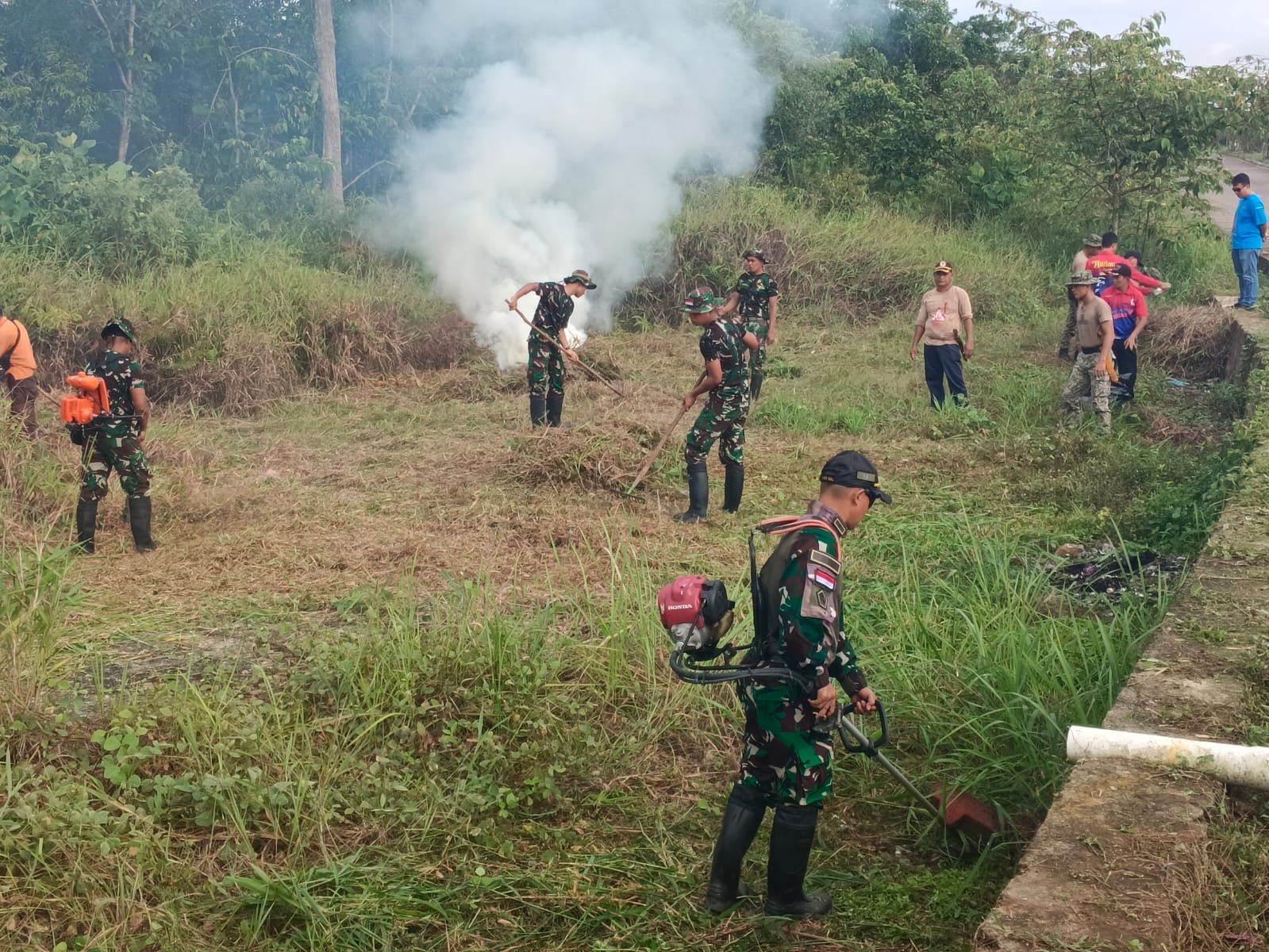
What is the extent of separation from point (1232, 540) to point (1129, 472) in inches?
108

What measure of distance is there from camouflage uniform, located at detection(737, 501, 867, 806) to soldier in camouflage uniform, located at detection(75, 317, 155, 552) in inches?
181

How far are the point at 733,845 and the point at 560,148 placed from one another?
12.7 metres

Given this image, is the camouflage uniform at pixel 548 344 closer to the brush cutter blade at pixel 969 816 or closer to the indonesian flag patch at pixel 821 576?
the brush cutter blade at pixel 969 816

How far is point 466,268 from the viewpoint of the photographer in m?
13.7

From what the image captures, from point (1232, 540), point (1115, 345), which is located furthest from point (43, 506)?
point (1115, 345)

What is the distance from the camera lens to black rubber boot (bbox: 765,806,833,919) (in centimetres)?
339

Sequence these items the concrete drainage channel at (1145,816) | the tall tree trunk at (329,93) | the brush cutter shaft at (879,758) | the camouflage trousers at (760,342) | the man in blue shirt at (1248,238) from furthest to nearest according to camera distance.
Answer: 1. the tall tree trunk at (329,93)
2. the man in blue shirt at (1248,238)
3. the camouflage trousers at (760,342)
4. the brush cutter shaft at (879,758)
5. the concrete drainage channel at (1145,816)

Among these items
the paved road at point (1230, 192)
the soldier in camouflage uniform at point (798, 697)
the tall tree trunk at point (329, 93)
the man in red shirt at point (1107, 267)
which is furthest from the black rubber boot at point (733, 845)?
the paved road at point (1230, 192)

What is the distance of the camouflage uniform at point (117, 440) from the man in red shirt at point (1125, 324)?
25.2 ft

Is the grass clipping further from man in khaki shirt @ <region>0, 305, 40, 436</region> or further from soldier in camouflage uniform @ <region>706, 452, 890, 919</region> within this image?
soldier in camouflage uniform @ <region>706, 452, 890, 919</region>

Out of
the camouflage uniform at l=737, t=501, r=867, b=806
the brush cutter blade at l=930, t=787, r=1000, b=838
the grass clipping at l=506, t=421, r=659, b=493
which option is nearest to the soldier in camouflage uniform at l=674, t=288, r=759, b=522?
the grass clipping at l=506, t=421, r=659, b=493

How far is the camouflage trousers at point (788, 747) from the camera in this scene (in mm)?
3359

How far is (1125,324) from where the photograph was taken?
406 inches

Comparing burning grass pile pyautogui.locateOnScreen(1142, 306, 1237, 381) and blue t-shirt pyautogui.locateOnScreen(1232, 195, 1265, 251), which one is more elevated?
blue t-shirt pyautogui.locateOnScreen(1232, 195, 1265, 251)
